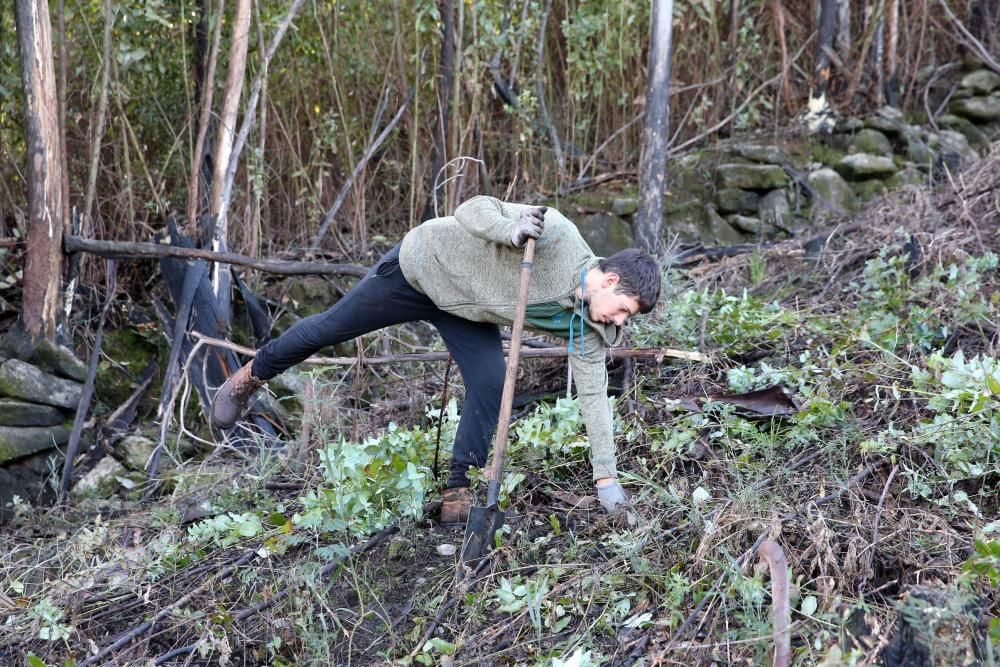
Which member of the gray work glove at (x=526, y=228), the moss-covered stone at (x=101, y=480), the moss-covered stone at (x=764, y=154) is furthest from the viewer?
the moss-covered stone at (x=764, y=154)

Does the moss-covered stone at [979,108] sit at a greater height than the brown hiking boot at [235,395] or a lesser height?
greater

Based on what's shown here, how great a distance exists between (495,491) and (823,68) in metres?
5.72

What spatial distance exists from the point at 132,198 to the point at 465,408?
3.32 meters

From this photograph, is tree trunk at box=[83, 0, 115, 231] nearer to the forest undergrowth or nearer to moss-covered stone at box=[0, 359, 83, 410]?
moss-covered stone at box=[0, 359, 83, 410]

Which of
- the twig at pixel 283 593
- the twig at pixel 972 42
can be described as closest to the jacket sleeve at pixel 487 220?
the twig at pixel 283 593

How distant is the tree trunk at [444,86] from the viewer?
21.3ft

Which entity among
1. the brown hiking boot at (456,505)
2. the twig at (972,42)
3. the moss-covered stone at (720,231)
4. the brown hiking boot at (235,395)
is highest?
the twig at (972,42)

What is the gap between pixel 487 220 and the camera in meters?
3.23

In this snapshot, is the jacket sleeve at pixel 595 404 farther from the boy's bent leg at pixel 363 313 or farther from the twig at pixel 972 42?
the twig at pixel 972 42

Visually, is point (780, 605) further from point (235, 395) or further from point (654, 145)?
point (654, 145)

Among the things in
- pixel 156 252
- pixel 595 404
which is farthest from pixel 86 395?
pixel 595 404

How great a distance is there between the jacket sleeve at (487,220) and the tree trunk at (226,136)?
2838mm

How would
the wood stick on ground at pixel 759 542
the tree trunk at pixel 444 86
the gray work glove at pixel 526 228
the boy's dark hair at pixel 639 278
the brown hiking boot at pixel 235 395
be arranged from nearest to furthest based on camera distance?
the wood stick on ground at pixel 759 542, the gray work glove at pixel 526 228, the boy's dark hair at pixel 639 278, the brown hiking boot at pixel 235 395, the tree trunk at pixel 444 86

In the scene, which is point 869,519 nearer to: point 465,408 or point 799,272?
point 465,408
